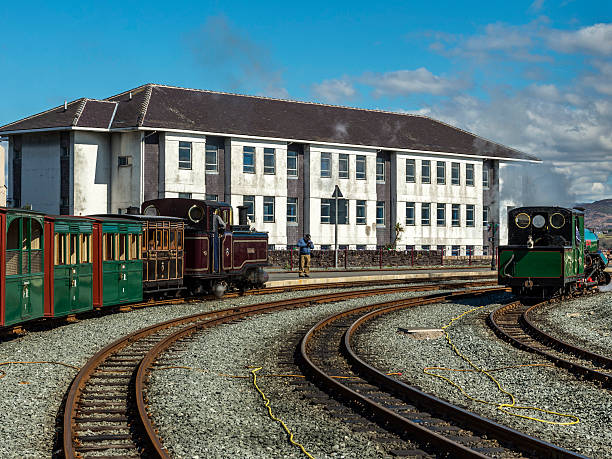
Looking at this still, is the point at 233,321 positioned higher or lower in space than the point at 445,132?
lower

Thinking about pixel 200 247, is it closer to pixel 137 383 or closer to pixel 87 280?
pixel 87 280

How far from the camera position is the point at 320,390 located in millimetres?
9617

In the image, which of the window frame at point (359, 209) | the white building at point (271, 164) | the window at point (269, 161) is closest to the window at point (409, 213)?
the white building at point (271, 164)

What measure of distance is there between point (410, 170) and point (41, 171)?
24957 mm

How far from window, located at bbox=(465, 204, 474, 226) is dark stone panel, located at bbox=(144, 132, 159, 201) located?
24.8 m

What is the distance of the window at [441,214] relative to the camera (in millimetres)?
54062

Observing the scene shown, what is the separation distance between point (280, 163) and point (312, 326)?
31.6 meters

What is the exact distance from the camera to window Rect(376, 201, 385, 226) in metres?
51.6

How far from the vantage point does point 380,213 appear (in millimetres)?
51781

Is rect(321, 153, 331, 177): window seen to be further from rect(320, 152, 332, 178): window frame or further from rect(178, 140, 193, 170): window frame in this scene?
rect(178, 140, 193, 170): window frame

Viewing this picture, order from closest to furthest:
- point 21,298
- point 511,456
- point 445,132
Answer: point 511,456
point 21,298
point 445,132

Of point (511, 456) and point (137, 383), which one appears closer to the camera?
point (511, 456)

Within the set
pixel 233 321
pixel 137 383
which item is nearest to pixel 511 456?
pixel 137 383

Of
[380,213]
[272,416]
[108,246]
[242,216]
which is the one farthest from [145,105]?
[272,416]
